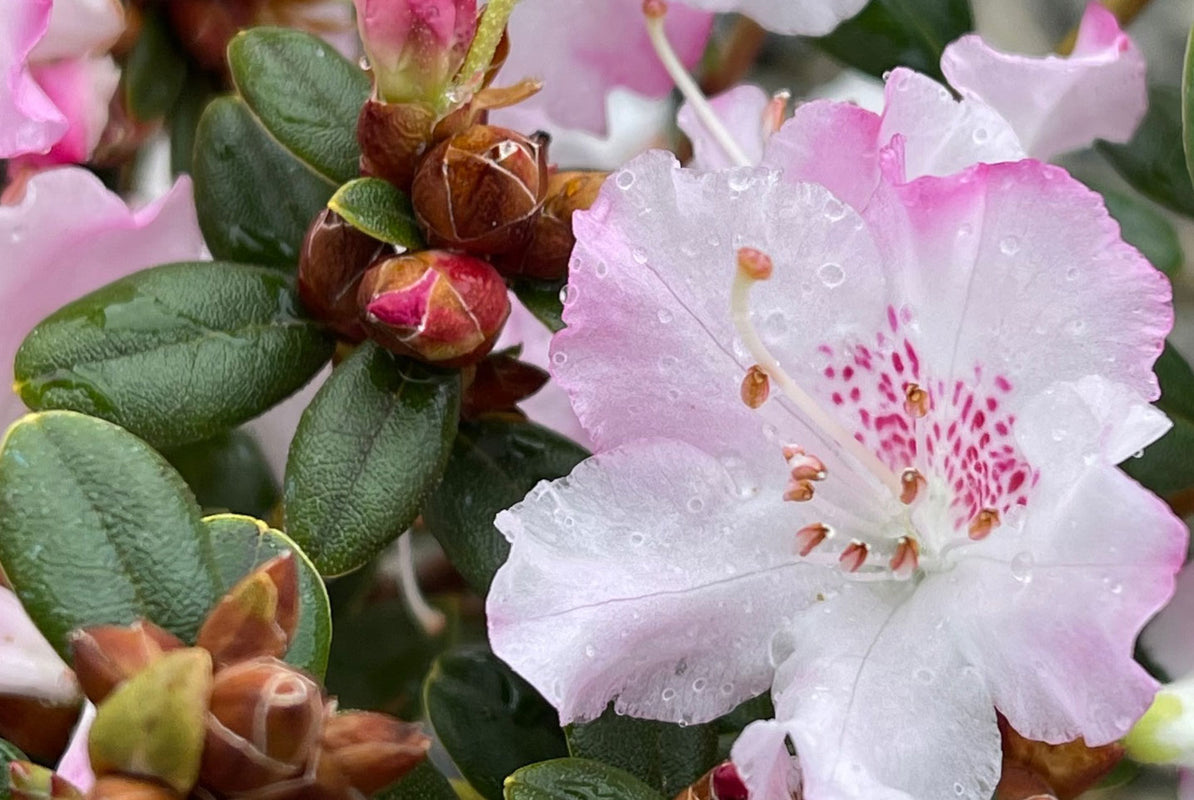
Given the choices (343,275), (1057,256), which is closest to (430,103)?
(343,275)

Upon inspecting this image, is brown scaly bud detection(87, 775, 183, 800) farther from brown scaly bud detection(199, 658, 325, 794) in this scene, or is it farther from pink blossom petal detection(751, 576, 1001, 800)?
pink blossom petal detection(751, 576, 1001, 800)

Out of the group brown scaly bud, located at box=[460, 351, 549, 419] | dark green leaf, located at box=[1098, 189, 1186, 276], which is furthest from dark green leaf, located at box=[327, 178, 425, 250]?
dark green leaf, located at box=[1098, 189, 1186, 276]

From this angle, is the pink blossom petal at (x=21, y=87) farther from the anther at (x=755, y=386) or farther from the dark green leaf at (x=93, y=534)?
the anther at (x=755, y=386)

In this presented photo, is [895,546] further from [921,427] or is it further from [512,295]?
[512,295]

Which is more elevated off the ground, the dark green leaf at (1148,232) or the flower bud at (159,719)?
the flower bud at (159,719)

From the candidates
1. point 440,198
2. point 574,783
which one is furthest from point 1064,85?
point 574,783

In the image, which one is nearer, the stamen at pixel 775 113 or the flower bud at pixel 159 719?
the flower bud at pixel 159 719

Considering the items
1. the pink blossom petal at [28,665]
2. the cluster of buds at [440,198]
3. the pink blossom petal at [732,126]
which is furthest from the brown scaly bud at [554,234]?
the pink blossom petal at [28,665]
